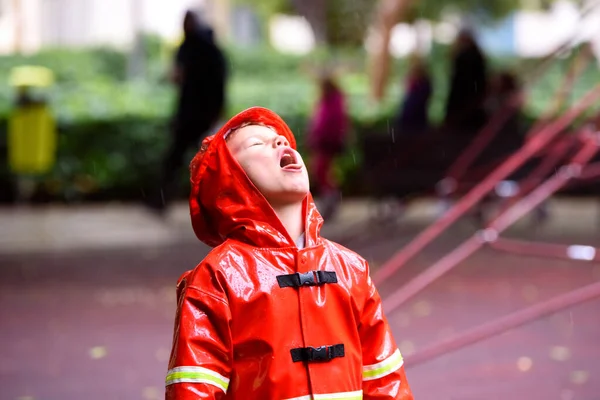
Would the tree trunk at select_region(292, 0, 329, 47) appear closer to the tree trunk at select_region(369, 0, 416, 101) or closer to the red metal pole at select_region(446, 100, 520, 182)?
the tree trunk at select_region(369, 0, 416, 101)

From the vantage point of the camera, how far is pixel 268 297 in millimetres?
2539

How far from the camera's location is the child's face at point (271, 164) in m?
2.64

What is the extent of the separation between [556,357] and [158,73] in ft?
64.1

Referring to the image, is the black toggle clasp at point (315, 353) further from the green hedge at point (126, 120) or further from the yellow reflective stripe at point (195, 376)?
the green hedge at point (126, 120)

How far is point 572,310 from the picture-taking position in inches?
284

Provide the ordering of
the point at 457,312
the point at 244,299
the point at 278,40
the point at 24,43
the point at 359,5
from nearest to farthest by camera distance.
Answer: the point at 244,299 → the point at 457,312 → the point at 359,5 → the point at 24,43 → the point at 278,40

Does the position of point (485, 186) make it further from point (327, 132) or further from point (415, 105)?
point (327, 132)

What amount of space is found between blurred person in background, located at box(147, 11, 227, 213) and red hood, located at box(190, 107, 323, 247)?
787cm

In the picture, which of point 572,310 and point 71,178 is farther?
point 71,178

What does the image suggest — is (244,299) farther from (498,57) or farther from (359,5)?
(359,5)

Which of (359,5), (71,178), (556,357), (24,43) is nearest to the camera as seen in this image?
(556,357)

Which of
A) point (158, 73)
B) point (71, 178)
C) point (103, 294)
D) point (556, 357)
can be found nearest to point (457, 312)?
point (556, 357)

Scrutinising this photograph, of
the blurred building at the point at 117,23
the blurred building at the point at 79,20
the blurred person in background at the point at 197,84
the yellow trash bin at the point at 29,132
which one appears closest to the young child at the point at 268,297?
the blurred person in background at the point at 197,84

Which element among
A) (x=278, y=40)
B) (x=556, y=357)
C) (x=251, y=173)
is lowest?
(x=278, y=40)
